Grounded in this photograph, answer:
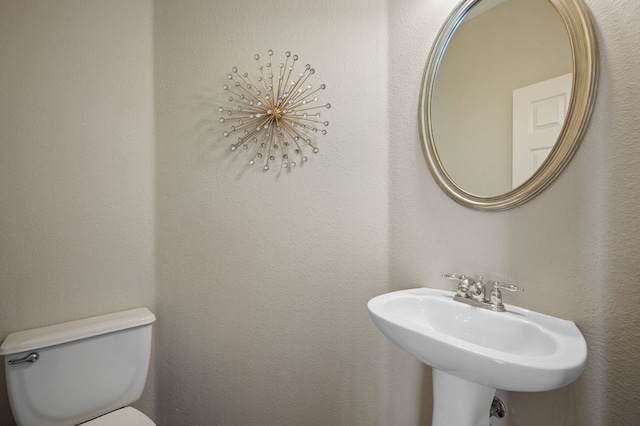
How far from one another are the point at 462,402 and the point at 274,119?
49.5 inches

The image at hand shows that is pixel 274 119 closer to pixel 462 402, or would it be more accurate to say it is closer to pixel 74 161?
pixel 74 161

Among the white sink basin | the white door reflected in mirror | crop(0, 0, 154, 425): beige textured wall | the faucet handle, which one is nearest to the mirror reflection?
the white door reflected in mirror

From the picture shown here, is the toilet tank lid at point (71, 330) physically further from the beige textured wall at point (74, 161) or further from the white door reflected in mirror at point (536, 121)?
the white door reflected in mirror at point (536, 121)

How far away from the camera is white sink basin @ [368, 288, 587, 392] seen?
591mm

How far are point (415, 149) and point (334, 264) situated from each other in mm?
635

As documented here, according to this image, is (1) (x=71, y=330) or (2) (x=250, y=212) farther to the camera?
(2) (x=250, y=212)

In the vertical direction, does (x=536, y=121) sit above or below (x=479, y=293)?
above

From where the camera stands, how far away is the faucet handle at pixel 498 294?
90 cm

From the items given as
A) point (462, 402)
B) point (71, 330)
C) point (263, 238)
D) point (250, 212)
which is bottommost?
point (462, 402)

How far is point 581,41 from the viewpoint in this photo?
79 centimetres

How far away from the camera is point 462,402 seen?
2.78ft

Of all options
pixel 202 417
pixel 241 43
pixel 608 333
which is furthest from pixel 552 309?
pixel 241 43

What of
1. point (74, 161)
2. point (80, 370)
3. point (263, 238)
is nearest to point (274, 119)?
point (263, 238)

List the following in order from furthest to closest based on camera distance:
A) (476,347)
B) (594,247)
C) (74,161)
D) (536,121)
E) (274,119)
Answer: (274,119)
(74,161)
(536,121)
(594,247)
(476,347)
